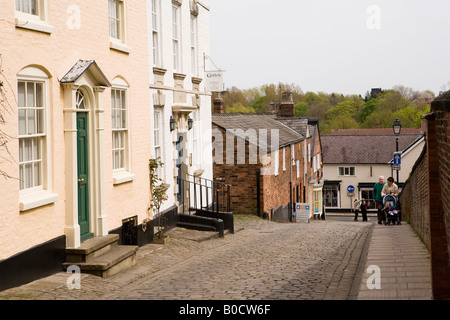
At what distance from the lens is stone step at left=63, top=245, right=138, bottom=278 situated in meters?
9.75

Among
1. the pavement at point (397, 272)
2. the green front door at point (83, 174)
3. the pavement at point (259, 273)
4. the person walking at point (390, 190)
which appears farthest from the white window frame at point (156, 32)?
the person walking at point (390, 190)

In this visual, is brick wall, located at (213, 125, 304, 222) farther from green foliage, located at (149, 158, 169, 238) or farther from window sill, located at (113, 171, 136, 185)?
window sill, located at (113, 171, 136, 185)

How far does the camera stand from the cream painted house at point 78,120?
27.6 feet

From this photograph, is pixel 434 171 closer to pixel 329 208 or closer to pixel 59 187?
pixel 59 187

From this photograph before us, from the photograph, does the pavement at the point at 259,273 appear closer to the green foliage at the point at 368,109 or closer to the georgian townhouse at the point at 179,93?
the georgian townhouse at the point at 179,93

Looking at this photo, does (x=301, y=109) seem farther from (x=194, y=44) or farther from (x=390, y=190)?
(x=390, y=190)

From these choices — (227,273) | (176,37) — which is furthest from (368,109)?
(227,273)

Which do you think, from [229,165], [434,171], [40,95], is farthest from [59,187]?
[229,165]

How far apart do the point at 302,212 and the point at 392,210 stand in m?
13.9

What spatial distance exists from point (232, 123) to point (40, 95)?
771 inches

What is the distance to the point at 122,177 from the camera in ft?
40.2

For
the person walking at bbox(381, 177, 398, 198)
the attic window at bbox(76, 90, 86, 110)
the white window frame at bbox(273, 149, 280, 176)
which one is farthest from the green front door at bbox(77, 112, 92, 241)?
the white window frame at bbox(273, 149, 280, 176)

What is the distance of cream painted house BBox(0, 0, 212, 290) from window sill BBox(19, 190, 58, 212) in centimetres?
2

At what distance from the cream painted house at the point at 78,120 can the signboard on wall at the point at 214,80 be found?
3.46 m
